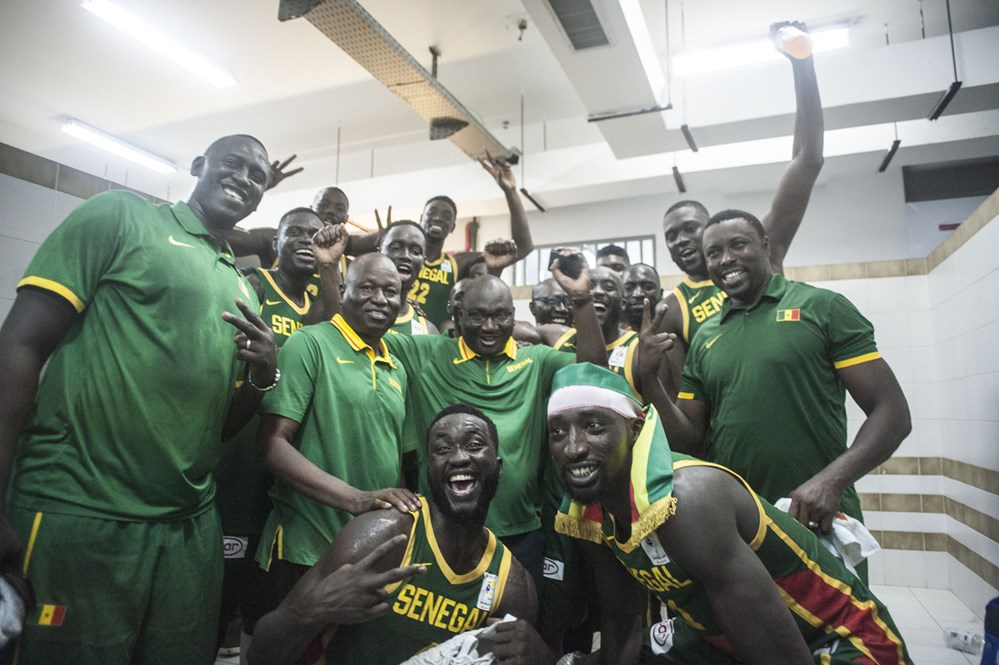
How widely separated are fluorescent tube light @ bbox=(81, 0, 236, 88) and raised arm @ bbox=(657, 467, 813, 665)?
7.30 metres

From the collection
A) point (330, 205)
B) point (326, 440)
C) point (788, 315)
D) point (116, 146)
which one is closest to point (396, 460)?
point (326, 440)

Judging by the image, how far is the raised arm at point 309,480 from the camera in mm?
1913

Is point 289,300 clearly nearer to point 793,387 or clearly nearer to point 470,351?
point 470,351

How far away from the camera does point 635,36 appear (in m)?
5.46

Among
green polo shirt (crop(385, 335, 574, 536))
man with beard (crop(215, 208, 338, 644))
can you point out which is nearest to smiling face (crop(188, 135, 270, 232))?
man with beard (crop(215, 208, 338, 644))

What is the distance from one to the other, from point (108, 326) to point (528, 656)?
1580 mm

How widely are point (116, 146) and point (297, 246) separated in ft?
27.4

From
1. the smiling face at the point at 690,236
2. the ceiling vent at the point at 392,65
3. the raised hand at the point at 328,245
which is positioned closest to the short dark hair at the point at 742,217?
the smiling face at the point at 690,236

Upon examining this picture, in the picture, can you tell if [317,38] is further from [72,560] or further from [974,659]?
[974,659]

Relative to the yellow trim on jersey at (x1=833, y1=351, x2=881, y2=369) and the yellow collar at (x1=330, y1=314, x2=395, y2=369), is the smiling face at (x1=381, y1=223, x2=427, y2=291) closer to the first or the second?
the yellow collar at (x1=330, y1=314, x2=395, y2=369)

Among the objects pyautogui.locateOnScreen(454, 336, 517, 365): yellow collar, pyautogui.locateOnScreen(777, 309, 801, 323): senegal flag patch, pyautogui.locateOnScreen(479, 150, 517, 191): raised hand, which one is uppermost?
pyautogui.locateOnScreen(479, 150, 517, 191): raised hand

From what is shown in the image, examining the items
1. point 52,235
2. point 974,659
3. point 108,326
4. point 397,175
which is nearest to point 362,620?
point 108,326

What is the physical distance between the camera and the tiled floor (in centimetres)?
399

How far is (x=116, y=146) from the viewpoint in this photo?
941 centimetres
